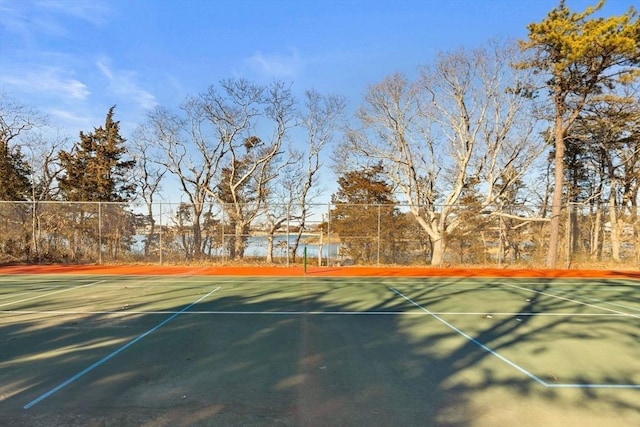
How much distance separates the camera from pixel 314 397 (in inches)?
163

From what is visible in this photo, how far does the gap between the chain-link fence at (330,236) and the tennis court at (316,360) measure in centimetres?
927

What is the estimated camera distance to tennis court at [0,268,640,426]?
→ 3.82 metres

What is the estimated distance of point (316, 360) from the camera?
545 cm

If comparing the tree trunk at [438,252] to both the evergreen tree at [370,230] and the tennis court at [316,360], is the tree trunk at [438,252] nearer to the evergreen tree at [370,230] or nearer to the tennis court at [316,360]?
the evergreen tree at [370,230]

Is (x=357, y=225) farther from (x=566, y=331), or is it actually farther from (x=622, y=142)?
(x=622, y=142)

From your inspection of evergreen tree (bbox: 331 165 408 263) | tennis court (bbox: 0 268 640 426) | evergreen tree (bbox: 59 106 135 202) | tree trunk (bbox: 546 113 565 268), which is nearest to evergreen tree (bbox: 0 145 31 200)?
evergreen tree (bbox: 59 106 135 202)

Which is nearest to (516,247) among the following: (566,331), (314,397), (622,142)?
(622,142)

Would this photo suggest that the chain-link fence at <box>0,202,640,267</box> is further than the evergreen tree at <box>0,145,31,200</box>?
No

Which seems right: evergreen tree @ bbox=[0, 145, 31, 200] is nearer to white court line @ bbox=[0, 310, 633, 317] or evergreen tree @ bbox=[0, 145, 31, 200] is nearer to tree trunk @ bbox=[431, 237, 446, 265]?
white court line @ bbox=[0, 310, 633, 317]

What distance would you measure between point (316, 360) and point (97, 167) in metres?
28.8

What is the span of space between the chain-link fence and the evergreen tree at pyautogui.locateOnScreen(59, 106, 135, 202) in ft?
27.9

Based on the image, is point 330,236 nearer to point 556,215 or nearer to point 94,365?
point 556,215

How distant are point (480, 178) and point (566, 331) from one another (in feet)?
53.2

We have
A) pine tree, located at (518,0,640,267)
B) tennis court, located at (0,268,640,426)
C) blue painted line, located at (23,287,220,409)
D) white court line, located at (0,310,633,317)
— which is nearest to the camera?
tennis court, located at (0,268,640,426)
